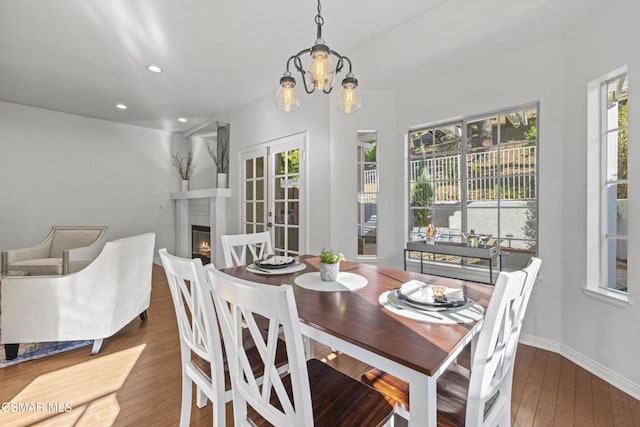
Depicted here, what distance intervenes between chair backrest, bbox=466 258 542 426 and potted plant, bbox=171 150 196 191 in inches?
234

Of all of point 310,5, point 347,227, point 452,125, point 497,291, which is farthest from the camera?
point 347,227

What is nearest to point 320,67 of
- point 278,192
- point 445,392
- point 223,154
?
point 445,392

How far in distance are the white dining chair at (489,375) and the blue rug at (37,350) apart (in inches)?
104

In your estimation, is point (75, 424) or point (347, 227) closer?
point (75, 424)

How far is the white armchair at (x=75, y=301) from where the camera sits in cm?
211

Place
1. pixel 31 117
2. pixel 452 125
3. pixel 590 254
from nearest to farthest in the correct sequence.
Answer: pixel 590 254 → pixel 452 125 → pixel 31 117

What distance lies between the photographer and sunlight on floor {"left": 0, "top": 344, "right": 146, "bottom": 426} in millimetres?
1600

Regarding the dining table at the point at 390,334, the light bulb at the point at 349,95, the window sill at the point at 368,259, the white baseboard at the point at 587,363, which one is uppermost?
the light bulb at the point at 349,95

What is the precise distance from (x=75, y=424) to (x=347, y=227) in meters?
Answer: 2.47

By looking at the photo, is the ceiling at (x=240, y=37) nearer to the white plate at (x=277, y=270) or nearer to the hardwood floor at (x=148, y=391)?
the white plate at (x=277, y=270)

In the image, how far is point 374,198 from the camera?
3158mm

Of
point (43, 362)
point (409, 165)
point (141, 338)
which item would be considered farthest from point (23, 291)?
point (409, 165)

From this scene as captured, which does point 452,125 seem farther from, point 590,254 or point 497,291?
point 497,291

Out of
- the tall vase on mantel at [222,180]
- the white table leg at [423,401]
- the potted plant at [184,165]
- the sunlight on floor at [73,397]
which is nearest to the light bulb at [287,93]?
the white table leg at [423,401]
